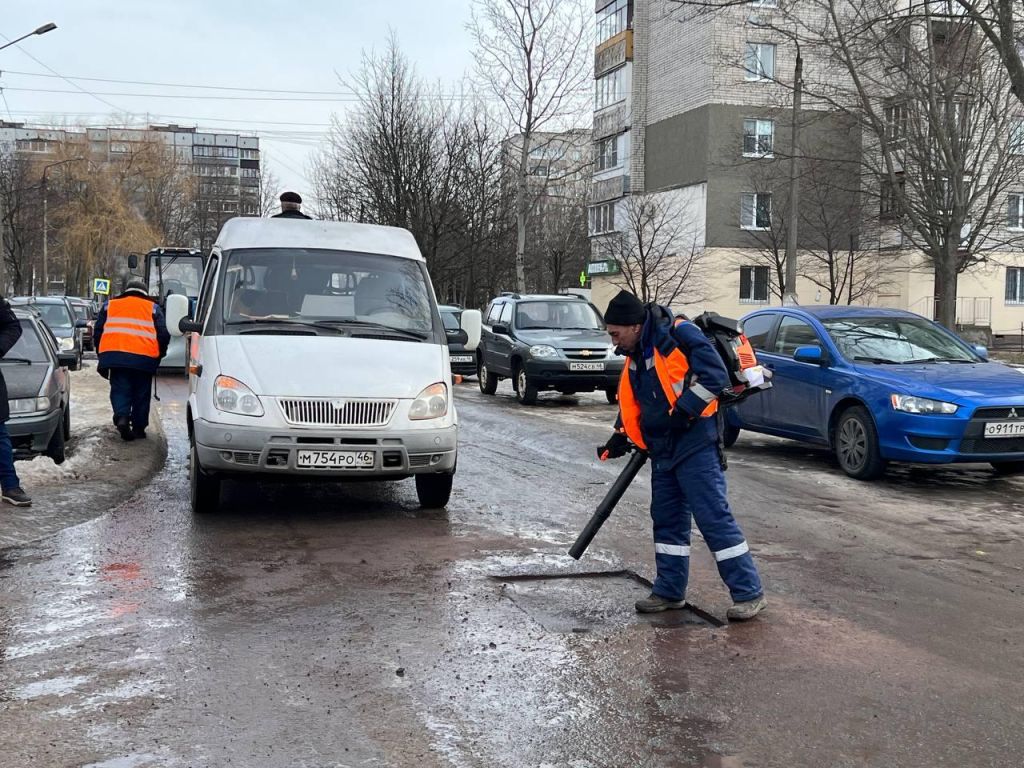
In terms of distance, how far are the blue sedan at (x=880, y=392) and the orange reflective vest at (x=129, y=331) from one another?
6146 millimetres

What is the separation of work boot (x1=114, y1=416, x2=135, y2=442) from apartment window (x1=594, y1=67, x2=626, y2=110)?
4322cm

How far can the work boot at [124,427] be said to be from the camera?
11.2 meters

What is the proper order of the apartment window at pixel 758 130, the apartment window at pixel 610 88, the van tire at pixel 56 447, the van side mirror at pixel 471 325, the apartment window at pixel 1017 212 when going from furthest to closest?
1. the apartment window at pixel 610 88
2. the apartment window at pixel 1017 212
3. the apartment window at pixel 758 130
4. the van tire at pixel 56 447
5. the van side mirror at pixel 471 325

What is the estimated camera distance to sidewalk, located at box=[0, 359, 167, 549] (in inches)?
301

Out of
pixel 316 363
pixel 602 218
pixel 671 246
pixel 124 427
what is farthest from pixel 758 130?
pixel 316 363

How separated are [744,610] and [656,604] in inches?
17.6

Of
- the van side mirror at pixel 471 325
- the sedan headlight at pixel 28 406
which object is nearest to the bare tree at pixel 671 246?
the van side mirror at pixel 471 325

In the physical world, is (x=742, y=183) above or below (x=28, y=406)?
above

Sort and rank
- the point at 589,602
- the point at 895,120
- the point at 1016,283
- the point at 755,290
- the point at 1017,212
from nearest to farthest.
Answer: the point at 589,602 → the point at 895,120 → the point at 1017,212 → the point at 1016,283 → the point at 755,290

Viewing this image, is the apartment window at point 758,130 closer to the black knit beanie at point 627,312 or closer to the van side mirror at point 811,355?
the van side mirror at point 811,355

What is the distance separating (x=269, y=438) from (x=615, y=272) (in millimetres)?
43980

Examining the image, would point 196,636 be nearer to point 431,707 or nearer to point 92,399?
point 431,707

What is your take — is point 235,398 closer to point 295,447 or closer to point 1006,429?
point 295,447

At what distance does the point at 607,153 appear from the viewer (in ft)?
176
